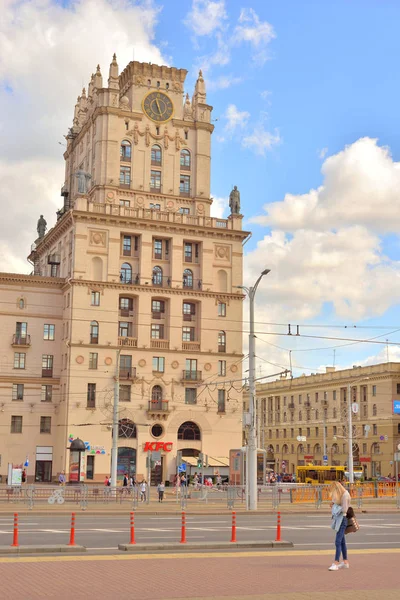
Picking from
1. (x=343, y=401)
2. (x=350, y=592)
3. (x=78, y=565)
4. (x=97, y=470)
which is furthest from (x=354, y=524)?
(x=343, y=401)

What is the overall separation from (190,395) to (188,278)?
1166 cm

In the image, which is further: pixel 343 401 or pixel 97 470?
pixel 343 401

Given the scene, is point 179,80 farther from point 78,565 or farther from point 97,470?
point 78,565

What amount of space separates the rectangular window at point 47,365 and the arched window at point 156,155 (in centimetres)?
2243

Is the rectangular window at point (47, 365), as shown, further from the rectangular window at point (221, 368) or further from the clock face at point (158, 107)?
the clock face at point (158, 107)

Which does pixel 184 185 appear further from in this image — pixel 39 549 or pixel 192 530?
pixel 39 549

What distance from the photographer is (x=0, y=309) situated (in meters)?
74.8

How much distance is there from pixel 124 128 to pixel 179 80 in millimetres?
8857

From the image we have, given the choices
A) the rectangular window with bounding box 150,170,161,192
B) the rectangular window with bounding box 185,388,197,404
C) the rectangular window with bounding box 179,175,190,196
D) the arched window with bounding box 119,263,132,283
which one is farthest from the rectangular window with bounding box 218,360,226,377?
the rectangular window with bounding box 150,170,161,192

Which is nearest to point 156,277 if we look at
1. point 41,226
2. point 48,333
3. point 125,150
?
point 48,333

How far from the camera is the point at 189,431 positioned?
77.1 m

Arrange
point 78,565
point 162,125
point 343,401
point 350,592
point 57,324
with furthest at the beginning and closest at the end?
point 343,401, point 162,125, point 57,324, point 78,565, point 350,592

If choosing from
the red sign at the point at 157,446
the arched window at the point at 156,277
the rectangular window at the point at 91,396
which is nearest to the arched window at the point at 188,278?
the arched window at the point at 156,277

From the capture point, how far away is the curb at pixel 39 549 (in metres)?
18.8
